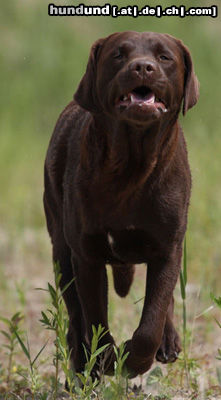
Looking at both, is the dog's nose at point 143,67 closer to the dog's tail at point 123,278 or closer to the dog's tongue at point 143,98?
the dog's tongue at point 143,98

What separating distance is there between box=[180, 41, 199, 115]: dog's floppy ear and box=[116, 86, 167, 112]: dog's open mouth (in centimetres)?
19

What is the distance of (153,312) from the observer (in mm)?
4645

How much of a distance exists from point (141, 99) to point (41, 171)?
7142 mm

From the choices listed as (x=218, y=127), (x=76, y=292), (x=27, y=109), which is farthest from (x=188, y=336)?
(x=27, y=109)

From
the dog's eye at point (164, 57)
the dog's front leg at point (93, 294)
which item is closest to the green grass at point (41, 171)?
the dog's front leg at point (93, 294)

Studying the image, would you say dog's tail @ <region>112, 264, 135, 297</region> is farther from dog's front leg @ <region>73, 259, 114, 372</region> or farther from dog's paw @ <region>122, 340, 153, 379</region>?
dog's paw @ <region>122, 340, 153, 379</region>

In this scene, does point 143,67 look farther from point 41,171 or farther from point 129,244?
point 41,171

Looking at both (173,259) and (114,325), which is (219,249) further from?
(173,259)

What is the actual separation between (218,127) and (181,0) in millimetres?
4262

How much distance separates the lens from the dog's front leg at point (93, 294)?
4.78m

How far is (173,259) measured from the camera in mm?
4695

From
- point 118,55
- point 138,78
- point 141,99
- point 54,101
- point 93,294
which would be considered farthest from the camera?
point 54,101

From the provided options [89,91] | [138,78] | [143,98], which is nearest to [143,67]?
[138,78]

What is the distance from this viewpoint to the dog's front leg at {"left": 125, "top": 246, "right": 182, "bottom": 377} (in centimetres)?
460
